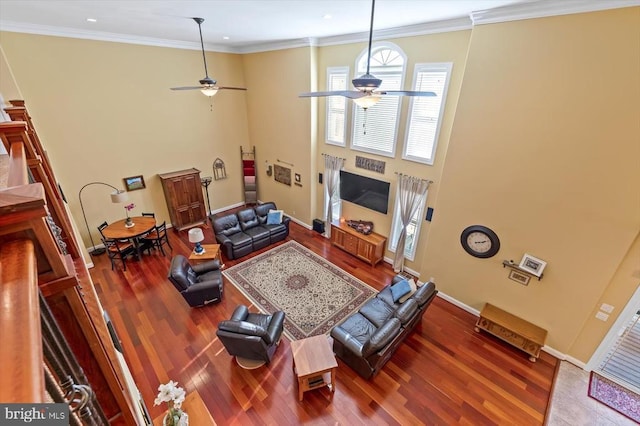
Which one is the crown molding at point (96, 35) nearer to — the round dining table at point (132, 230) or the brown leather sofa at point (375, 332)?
the round dining table at point (132, 230)

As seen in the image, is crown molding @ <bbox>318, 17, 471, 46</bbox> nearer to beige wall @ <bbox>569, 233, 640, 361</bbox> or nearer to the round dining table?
beige wall @ <bbox>569, 233, 640, 361</bbox>

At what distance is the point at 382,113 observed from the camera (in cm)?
617

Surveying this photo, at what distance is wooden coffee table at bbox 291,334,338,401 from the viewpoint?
152 inches

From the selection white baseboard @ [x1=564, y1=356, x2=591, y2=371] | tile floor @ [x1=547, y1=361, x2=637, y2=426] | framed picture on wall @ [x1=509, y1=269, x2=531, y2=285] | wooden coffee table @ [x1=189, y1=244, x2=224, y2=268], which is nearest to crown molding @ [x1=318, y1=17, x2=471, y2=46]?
framed picture on wall @ [x1=509, y1=269, x2=531, y2=285]

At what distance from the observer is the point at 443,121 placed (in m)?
5.30

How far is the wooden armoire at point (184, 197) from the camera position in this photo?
25.5ft

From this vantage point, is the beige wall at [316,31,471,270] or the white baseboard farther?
the beige wall at [316,31,471,270]

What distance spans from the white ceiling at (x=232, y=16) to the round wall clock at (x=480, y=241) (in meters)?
3.19

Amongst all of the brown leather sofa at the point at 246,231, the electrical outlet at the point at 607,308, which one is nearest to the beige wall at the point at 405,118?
the brown leather sofa at the point at 246,231

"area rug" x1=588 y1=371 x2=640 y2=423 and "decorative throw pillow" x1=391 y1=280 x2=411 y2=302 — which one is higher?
"decorative throw pillow" x1=391 y1=280 x2=411 y2=302

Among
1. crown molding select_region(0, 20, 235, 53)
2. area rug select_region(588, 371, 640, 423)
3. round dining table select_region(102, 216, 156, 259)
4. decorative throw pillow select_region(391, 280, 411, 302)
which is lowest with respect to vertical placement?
area rug select_region(588, 371, 640, 423)

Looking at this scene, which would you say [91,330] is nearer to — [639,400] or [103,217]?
[639,400]

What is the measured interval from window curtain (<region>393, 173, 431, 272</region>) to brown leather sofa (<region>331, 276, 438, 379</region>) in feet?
5.19

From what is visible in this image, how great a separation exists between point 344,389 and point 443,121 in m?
4.80
